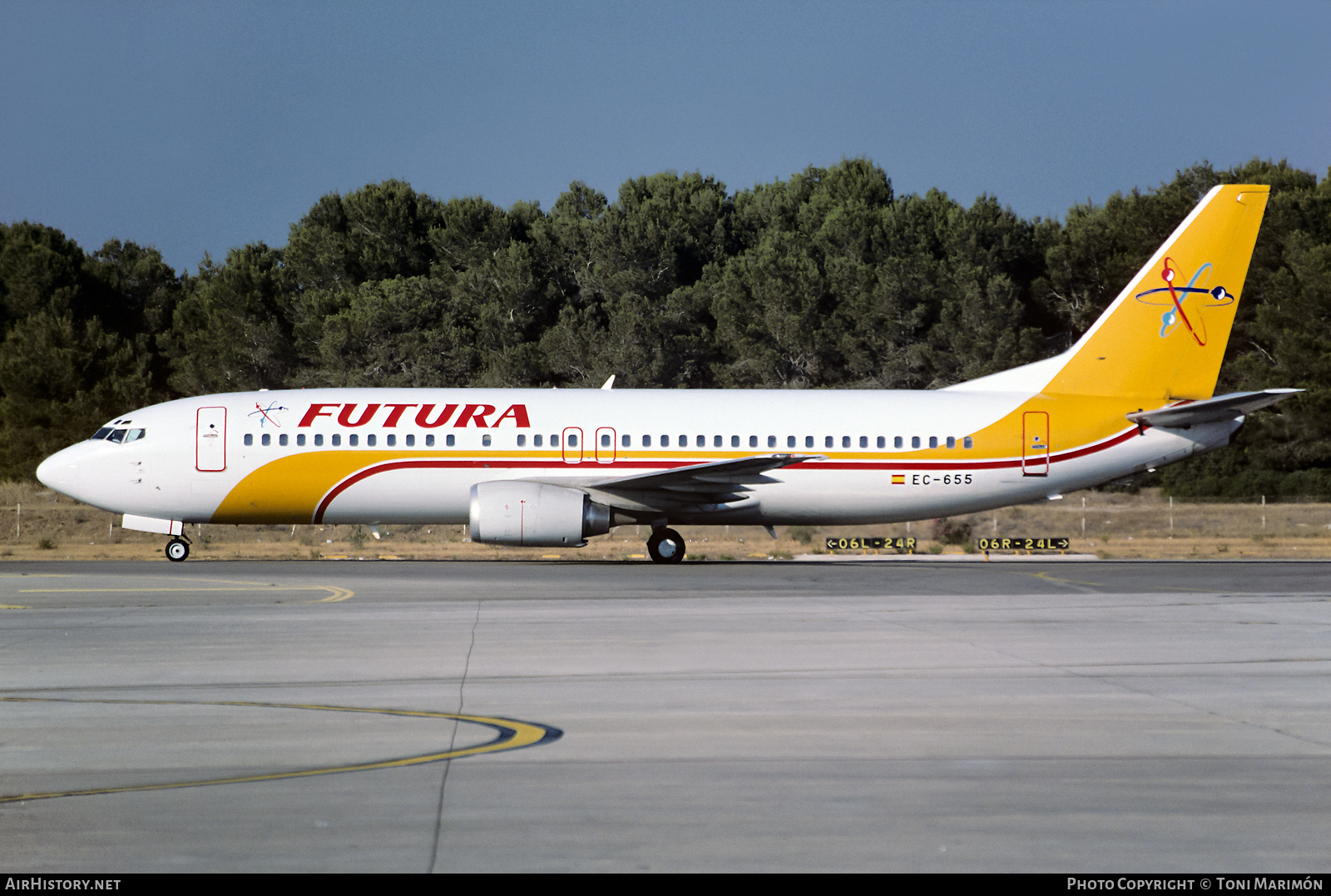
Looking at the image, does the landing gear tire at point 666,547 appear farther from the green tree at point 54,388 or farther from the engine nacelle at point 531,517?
the green tree at point 54,388

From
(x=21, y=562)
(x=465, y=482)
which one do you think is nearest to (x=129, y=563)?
(x=21, y=562)

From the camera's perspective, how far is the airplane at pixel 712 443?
2670cm

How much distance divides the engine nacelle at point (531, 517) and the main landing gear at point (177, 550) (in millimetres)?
6498

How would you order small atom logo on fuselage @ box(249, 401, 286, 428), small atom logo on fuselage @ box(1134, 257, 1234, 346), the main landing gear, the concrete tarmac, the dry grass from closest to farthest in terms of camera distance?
the concrete tarmac < small atom logo on fuselage @ box(249, 401, 286, 428) < the main landing gear < small atom logo on fuselage @ box(1134, 257, 1234, 346) < the dry grass

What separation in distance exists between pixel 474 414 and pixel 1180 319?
598 inches

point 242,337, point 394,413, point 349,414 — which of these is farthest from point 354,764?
point 242,337

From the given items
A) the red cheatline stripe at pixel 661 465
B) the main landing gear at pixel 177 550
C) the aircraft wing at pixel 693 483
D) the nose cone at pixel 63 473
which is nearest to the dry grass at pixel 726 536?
the nose cone at pixel 63 473

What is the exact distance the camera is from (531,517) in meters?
25.2

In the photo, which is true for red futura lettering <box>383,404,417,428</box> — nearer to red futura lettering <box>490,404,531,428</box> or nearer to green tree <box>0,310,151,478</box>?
red futura lettering <box>490,404,531,428</box>

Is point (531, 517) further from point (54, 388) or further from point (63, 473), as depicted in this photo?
point (54, 388)

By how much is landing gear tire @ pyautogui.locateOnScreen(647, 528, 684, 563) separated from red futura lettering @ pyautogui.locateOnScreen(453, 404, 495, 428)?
4.39m

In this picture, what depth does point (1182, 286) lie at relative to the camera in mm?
28219

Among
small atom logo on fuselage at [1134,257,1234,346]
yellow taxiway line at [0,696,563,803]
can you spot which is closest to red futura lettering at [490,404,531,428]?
small atom logo on fuselage at [1134,257,1234,346]

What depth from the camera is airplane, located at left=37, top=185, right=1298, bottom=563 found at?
2670cm
